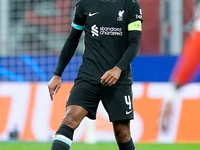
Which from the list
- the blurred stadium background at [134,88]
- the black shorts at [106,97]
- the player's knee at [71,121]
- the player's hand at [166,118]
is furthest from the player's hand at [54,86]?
the blurred stadium background at [134,88]


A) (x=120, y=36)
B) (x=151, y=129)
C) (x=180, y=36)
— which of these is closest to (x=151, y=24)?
(x=180, y=36)

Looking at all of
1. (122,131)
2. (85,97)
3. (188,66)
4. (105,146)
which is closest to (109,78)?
(85,97)

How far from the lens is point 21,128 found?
8633mm

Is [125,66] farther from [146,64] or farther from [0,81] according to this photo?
[0,81]

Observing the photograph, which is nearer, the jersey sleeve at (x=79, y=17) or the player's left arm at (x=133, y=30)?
the player's left arm at (x=133, y=30)

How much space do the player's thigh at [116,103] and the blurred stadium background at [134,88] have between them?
266 centimetres

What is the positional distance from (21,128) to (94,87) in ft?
15.4

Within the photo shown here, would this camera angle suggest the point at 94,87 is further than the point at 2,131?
No

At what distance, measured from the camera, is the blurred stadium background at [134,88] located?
27.0ft

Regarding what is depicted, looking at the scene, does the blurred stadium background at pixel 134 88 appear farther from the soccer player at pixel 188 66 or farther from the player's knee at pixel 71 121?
the soccer player at pixel 188 66

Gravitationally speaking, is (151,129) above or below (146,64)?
below

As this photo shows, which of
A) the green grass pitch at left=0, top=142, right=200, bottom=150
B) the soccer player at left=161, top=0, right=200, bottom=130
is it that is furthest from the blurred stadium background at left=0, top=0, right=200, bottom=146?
the soccer player at left=161, top=0, right=200, bottom=130

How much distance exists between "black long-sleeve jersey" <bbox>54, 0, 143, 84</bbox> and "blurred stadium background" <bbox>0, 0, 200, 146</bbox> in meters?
2.78

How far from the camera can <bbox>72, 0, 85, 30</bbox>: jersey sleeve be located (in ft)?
14.1
